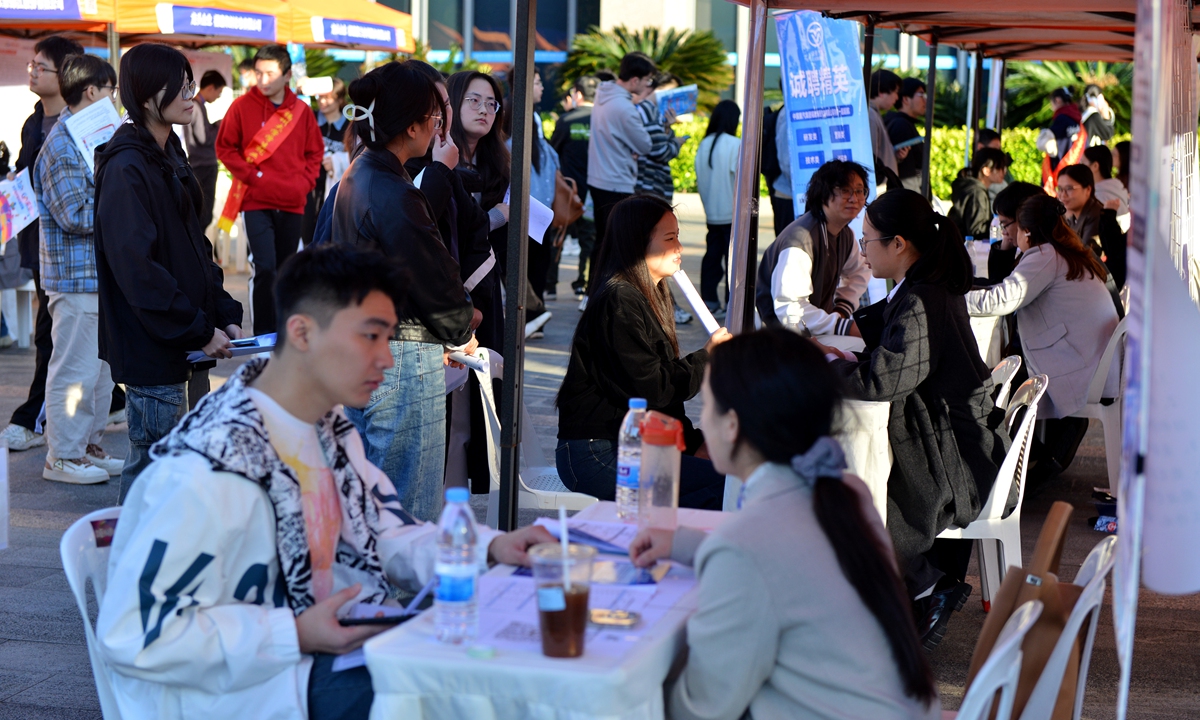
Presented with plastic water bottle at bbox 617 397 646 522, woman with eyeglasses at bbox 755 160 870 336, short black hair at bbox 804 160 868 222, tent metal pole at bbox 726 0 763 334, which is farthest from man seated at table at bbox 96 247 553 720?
short black hair at bbox 804 160 868 222

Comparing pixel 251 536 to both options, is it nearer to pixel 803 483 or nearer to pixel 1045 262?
pixel 803 483

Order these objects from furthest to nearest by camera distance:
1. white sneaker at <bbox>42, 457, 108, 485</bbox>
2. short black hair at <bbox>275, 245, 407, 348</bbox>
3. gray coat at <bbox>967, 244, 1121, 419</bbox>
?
white sneaker at <bbox>42, 457, 108, 485</bbox> < gray coat at <bbox>967, 244, 1121, 419</bbox> < short black hair at <bbox>275, 245, 407, 348</bbox>

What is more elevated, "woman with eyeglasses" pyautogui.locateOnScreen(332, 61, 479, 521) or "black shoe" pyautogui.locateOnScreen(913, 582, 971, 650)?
"woman with eyeglasses" pyautogui.locateOnScreen(332, 61, 479, 521)

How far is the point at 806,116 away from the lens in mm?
6410

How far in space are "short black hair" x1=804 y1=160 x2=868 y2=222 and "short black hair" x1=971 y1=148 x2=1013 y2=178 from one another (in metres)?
5.01

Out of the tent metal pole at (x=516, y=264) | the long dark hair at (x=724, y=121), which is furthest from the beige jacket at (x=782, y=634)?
the long dark hair at (x=724, y=121)

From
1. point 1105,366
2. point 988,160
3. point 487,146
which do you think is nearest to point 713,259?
point 988,160

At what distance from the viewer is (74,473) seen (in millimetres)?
5297

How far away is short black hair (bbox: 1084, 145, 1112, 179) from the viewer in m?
8.66

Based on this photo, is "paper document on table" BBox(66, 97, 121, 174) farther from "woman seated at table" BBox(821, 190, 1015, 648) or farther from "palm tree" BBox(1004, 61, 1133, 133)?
"palm tree" BBox(1004, 61, 1133, 133)

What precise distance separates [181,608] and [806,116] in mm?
5087

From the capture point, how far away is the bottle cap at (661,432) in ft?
8.67

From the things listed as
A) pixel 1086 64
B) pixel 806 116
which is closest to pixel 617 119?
pixel 806 116

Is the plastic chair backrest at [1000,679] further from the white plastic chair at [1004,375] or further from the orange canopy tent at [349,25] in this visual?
the orange canopy tent at [349,25]
